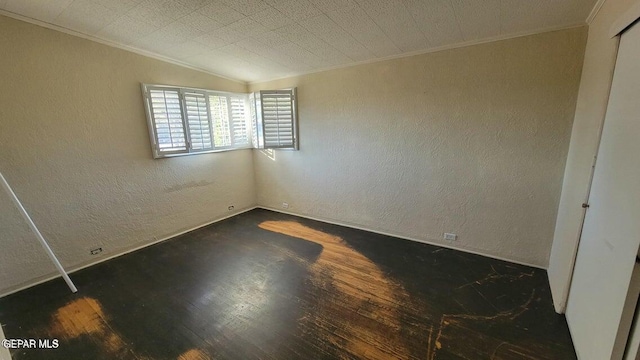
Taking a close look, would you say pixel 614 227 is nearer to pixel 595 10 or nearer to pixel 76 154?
pixel 595 10

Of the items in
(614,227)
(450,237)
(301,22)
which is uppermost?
(301,22)

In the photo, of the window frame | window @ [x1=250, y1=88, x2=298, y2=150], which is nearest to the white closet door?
window @ [x1=250, y1=88, x2=298, y2=150]

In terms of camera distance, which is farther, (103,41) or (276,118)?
(276,118)

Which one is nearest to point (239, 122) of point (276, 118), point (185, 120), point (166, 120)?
point (276, 118)

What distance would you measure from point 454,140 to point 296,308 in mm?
2522

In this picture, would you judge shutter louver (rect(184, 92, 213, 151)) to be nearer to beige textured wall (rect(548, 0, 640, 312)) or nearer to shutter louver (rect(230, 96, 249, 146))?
shutter louver (rect(230, 96, 249, 146))

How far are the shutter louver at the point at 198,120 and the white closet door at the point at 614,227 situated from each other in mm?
4280

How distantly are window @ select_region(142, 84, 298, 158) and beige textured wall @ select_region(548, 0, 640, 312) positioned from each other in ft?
10.9

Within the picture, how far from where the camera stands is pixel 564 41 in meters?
2.16

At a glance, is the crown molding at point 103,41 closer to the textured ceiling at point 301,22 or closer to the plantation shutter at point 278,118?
the textured ceiling at point 301,22

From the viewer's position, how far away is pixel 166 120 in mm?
3258

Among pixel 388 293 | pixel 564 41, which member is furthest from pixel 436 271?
pixel 564 41

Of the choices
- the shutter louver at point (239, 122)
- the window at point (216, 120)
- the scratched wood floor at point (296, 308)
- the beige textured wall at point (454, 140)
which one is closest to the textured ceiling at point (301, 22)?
the beige textured wall at point (454, 140)

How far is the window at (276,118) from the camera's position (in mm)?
3949
